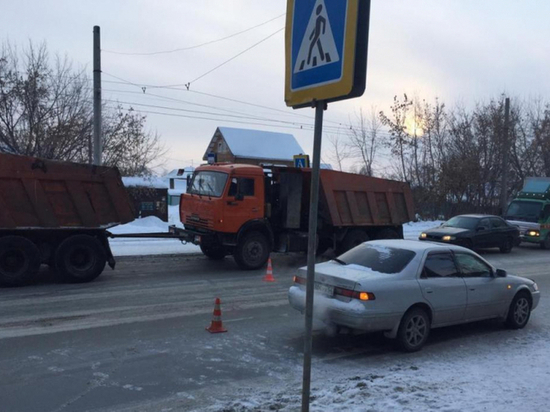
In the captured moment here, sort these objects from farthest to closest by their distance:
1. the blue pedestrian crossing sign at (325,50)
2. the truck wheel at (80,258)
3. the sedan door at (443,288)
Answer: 1. the truck wheel at (80,258)
2. the sedan door at (443,288)
3. the blue pedestrian crossing sign at (325,50)

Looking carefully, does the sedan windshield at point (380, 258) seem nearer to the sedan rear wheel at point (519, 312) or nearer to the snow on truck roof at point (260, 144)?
the sedan rear wheel at point (519, 312)

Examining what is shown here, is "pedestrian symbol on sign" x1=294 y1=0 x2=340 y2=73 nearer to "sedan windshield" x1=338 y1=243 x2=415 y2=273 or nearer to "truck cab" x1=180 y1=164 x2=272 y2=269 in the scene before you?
"sedan windshield" x1=338 y1=243 x2=415 y2=273

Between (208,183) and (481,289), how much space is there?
800 centimetres

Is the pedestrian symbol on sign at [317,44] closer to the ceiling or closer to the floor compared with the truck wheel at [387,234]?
closer to the ceiling

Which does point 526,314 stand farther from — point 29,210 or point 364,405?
point 29,210

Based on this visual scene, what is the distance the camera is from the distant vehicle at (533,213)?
72.2ft

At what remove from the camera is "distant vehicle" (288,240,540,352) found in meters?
6.84

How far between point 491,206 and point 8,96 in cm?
2772

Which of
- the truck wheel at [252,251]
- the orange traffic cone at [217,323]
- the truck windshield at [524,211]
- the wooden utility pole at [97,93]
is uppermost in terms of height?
the wooden utility pole at [97,93]

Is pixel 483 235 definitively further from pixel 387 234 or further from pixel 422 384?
pixel 422 384

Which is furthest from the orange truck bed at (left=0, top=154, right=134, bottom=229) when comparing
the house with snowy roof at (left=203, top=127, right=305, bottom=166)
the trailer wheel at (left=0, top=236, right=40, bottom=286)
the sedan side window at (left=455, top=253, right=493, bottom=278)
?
the house with snowy roof at (left=203, top=127, right=305, bottom=166)

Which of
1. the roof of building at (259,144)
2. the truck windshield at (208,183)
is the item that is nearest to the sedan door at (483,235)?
the truck windshield at (208,183)

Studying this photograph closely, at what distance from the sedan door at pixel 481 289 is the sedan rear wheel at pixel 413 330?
0.95 meters

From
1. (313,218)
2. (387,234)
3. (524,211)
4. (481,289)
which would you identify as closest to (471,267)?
(481,289)
